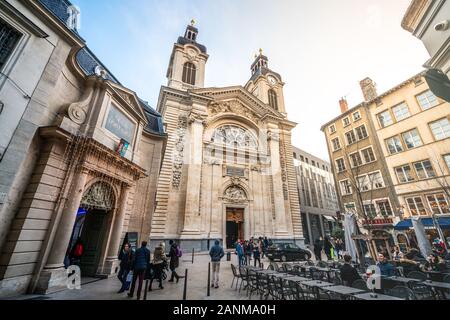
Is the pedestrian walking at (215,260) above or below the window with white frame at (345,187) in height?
below

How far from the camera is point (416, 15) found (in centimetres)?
889

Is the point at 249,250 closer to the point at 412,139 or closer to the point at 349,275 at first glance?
the point at 349,275

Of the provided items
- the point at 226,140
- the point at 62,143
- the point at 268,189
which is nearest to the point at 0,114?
the point at 62,143

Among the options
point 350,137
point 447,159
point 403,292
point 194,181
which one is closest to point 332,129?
point 350,137

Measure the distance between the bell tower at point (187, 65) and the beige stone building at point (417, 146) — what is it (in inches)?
936

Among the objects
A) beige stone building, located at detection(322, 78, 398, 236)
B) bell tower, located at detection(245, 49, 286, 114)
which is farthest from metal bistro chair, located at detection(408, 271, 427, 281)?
bell tower, located at detection(245, 49, 286, 114)

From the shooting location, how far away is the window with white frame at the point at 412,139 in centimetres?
1969

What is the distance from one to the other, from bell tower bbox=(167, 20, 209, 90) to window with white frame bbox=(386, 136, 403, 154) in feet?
78.9

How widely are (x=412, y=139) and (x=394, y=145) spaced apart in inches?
64.9

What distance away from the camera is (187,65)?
26891 mm

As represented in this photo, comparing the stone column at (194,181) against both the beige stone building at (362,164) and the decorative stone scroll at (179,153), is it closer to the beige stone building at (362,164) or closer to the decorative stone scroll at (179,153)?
the decorative stone scroll at (179,153)

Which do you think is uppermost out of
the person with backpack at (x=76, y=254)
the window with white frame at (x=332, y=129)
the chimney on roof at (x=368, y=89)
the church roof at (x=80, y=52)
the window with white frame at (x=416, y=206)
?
the chimney on roof at (x=368, y=89)

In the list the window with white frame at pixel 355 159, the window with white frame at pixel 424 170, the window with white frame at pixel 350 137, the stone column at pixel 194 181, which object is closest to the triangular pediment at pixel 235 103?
the stone column at pixel 194 181

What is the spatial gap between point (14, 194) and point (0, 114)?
2.54 m
